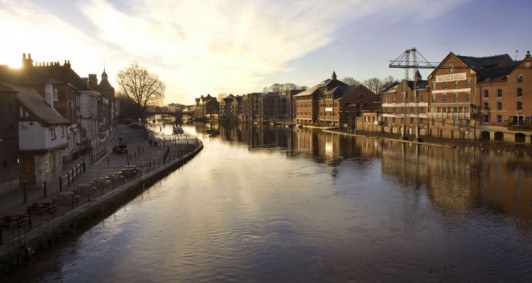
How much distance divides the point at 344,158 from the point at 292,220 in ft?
93.2

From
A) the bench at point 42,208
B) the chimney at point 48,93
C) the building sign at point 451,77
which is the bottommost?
the bench at point 42,208

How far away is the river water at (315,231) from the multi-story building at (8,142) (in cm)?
663

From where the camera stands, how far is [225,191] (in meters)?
32.6

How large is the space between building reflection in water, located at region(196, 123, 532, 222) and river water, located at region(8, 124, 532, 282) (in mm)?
166

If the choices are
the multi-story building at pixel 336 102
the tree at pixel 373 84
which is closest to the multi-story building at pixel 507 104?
the multi-story building at pixel 336 102

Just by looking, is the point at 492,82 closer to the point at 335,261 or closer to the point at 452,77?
the point at 452,77

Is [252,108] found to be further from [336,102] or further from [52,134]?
[52,134]

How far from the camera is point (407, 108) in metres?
78.2

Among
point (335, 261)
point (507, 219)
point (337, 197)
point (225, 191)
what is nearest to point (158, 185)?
point (225, 191)

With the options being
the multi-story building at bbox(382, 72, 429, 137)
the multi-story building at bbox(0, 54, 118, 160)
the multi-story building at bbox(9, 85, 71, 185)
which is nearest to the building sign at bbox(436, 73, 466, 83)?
the multi-story building at bbox(382, 72, 429, 137)

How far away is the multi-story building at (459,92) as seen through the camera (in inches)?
2434

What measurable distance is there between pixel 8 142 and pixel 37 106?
6.68 meters

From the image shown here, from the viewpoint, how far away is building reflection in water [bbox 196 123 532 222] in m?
27.3

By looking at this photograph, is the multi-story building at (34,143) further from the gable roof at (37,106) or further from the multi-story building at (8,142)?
the multi-story building at (8,142)
